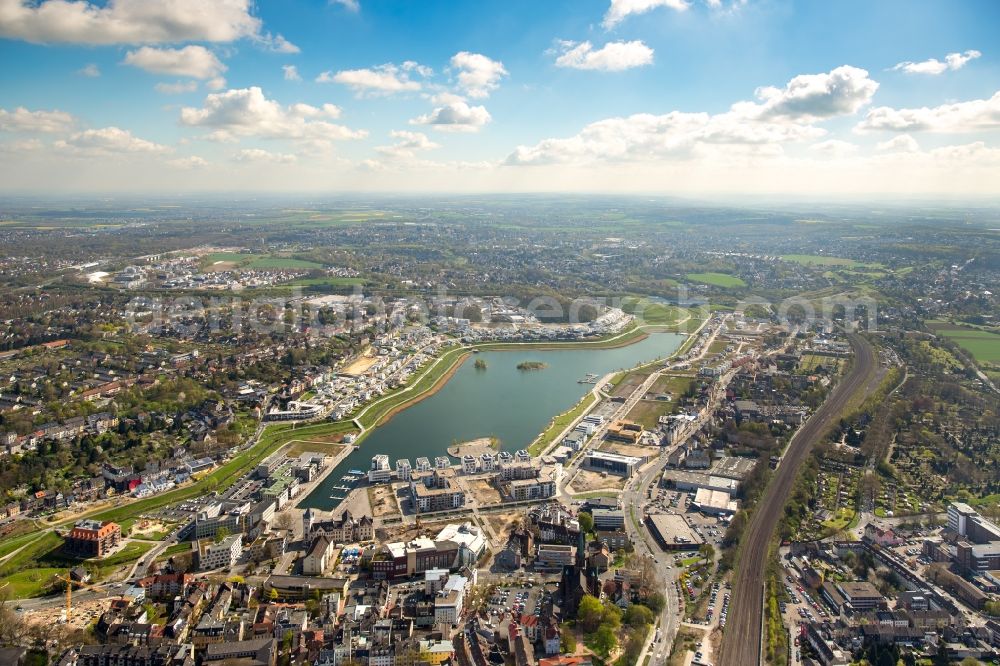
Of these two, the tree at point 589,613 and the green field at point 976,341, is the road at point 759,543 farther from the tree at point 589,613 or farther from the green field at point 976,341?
the green field at point 976,341


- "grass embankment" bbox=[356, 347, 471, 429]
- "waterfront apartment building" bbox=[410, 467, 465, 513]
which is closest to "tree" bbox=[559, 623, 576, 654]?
"waterfront apartment building" bbox=[410, 467, 465, 513]

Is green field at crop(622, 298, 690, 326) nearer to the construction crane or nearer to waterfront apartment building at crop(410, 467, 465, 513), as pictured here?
waterfront apartment building at crop(410, 467, 465, 513)

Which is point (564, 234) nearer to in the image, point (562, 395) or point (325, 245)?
point (325, 245)

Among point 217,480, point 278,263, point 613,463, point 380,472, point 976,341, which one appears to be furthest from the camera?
point 278,263

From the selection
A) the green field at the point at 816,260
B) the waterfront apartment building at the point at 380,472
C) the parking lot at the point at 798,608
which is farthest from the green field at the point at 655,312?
the parking lot at the point at 798,608

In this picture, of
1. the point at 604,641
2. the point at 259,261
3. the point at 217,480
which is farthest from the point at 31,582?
the point at 259,261

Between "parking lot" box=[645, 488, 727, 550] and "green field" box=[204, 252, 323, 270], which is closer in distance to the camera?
"parking lot" box=[645, 488, 727, 550]

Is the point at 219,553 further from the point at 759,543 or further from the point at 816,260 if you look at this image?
the point at 816,260

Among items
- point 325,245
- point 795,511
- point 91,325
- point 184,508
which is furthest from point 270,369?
point 325,245
